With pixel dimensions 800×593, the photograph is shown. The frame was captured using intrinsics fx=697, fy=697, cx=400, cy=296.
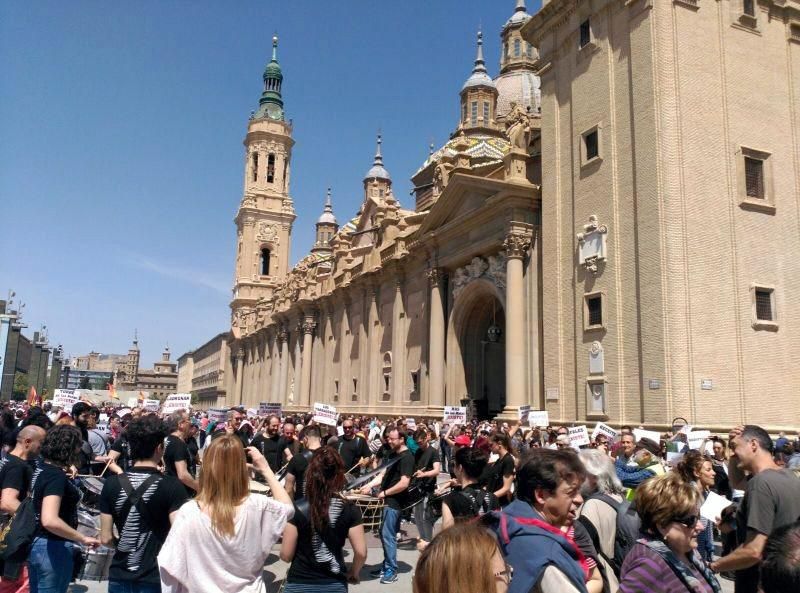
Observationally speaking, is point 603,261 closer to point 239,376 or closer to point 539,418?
point 539,418

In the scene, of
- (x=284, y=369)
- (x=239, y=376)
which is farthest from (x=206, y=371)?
(x=284, y=369)

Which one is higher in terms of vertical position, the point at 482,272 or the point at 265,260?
the point at 265,260

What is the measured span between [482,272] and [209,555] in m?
25.0

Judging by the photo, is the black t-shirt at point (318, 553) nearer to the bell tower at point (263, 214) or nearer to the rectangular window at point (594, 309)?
the rectangular window at point (594, 309)

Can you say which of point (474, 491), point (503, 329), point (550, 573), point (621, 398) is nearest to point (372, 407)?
point (503, 329)

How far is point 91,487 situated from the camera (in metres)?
8.15

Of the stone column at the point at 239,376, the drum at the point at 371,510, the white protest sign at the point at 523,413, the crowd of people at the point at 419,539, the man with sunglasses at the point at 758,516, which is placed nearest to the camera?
the crowd of people at the point at 419,539

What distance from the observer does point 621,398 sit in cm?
2002

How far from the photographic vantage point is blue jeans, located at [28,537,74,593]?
498 cm

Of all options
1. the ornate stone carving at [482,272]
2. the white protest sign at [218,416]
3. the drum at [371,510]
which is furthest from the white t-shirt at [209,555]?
the ornate stone carving at [482,272]

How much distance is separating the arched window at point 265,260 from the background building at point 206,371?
2112cm

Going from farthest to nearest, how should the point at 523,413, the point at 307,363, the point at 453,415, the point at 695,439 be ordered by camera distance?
1. the point at 307,363
2. the point at 453,415
3. the point at 523,413
4. the point at 695,439

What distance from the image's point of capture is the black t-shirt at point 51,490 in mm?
5000

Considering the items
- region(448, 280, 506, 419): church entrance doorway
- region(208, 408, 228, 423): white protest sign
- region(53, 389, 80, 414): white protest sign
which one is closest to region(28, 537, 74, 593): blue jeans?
region(53, 389, 80, 414): white protest sign
